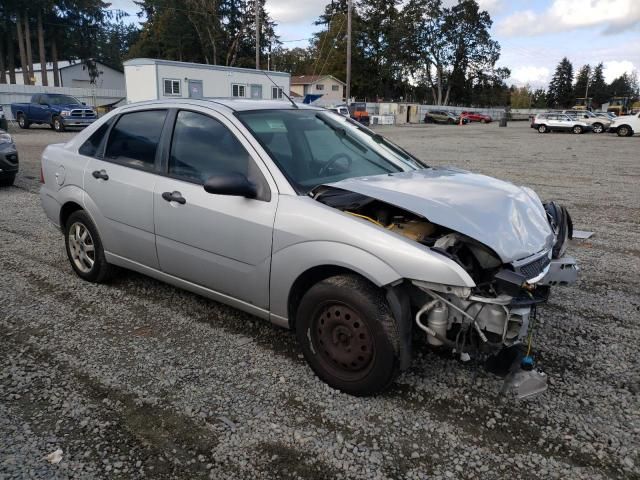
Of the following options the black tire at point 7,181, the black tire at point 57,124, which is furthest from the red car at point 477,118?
the black tire at point 7,181

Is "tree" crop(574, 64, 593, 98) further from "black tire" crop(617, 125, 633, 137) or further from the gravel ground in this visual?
the gravel ground

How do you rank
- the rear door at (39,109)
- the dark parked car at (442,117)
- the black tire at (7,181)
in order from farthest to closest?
the dark parked car at (442,117) < the rear door at (39,109) < the black tire at (7,181)

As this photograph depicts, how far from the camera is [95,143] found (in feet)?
15.8

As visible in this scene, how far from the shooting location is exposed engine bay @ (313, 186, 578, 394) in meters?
2.78

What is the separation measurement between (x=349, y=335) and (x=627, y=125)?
3530 centimetres

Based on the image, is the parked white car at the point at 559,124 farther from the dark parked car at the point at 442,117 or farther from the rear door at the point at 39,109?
the rear door at the point at 39,109

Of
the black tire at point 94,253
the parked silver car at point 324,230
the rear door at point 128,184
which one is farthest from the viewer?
the black tire at point 94,253

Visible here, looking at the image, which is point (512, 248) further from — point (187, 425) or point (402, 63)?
point (402, 63)

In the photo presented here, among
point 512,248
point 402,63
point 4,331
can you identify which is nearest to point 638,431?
point 512,248

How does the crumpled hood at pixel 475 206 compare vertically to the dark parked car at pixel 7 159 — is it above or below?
above

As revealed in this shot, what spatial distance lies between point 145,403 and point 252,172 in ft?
5.17

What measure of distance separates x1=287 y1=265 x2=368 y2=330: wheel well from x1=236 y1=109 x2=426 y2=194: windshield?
0.53 m

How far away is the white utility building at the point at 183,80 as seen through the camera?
29.2m

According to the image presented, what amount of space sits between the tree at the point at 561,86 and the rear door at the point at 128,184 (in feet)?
399
